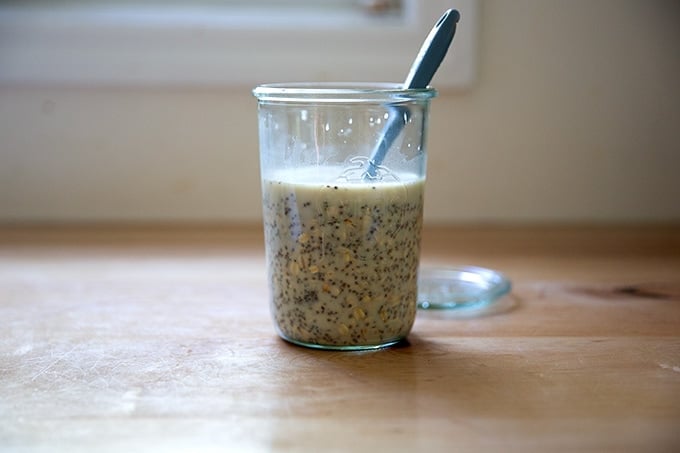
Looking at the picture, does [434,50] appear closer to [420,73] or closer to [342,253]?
[420,73]

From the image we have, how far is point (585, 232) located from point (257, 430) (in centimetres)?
72

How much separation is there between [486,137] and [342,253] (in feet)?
1.85

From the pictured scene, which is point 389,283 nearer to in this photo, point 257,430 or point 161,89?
point 257,430

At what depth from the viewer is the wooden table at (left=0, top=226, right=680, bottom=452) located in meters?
0.48

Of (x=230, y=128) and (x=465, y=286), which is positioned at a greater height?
(x=230, y=128)

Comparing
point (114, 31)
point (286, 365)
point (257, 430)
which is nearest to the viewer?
point (257, 430)

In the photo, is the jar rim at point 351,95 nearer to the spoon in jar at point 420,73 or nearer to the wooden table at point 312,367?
the spoon in jar at point 420,73

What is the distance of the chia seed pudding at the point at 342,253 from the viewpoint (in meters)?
0.60

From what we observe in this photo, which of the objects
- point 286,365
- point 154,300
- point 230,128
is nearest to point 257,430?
point 286,365

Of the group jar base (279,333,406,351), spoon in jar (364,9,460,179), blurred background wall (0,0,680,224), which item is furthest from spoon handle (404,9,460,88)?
blurred background wall (0,0,680,224)

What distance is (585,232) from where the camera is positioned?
109 cm

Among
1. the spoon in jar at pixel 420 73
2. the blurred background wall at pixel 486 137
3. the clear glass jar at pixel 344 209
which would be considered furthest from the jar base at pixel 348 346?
the blurred background wall at pixel 486 137

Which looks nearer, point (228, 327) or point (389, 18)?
point (228, 327)

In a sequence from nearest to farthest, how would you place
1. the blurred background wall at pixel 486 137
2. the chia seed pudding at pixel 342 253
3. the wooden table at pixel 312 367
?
the wooden table at pixel 312 367, the chia seed pudding at pixel 342 253, the blurred background wall at pixel 486 137
